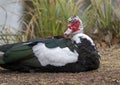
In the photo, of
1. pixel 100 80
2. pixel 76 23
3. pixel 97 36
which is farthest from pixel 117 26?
pixel 100 80

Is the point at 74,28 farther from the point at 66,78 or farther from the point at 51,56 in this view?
the point at 66,78

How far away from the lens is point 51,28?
26.6ft

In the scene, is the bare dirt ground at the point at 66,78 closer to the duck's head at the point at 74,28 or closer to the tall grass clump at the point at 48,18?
the duck's head at the point at 74,28

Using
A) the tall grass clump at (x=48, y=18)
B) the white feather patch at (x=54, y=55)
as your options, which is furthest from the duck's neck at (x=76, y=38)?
the tall grass clump at (x=48, y=18)

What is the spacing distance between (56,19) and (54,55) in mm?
2445

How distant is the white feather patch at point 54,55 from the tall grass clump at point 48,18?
223cm

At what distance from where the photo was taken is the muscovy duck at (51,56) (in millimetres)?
5758

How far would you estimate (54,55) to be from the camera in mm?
5727

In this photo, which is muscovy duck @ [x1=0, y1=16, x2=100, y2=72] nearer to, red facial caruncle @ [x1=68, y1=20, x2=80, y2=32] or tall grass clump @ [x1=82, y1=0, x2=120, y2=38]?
red facial caruncle @ [x1=68, y1=20, x2=80, y2=32]

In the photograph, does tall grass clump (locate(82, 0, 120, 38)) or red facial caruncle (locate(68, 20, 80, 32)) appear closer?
red facial caruncle (locate(68, 20, 80, 32))

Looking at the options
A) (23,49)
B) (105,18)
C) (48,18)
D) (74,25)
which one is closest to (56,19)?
(48,18)

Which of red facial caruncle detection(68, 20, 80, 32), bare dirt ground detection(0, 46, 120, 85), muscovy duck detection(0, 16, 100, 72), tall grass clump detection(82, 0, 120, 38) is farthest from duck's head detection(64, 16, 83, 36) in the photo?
tall grass clump detection(82, 0, 120, 38)

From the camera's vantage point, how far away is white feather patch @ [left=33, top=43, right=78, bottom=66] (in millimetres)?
5727

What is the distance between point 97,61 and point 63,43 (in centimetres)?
42
